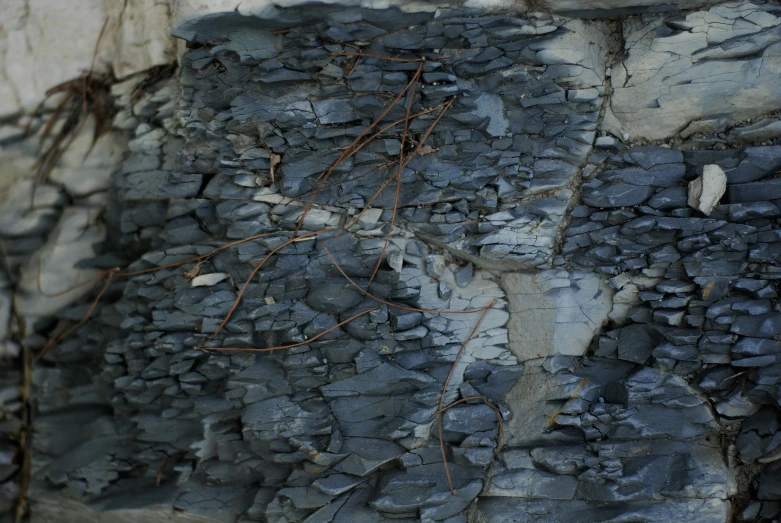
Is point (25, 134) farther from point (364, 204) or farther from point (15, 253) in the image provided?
point (364, 204)

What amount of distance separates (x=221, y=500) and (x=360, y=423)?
2.74 feet

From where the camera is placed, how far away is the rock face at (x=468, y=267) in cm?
295

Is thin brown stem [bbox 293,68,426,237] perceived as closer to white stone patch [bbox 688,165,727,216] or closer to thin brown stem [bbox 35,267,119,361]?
thin brown stem [bbox 35,267,119,361]

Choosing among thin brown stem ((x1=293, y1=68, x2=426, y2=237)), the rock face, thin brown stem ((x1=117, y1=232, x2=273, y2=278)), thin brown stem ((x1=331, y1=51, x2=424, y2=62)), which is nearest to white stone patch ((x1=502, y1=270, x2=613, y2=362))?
the rock face

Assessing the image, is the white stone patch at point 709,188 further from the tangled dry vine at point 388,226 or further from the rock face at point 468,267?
the tangled dry vine at point 388,226

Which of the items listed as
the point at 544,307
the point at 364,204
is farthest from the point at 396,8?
the point at 544,307

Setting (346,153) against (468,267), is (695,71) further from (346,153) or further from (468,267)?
(346,153)

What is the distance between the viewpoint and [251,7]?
9.80 feet

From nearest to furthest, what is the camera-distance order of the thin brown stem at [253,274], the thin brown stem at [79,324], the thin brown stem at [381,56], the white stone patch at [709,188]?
1. the white stone patch at [709,188]
2. the thin brown stem at [381,56]
3. the thin brown stem at [253,274]
4. the thin brown stem at [79,324]

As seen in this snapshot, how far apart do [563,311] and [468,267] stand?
1.61ft

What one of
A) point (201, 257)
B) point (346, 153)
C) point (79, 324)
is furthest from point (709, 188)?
point (79, 324)

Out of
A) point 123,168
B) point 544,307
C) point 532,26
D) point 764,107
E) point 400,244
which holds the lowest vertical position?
point 544,307

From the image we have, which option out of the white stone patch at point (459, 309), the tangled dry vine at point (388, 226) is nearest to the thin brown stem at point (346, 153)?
the tangled dry vine at point (388, 226)

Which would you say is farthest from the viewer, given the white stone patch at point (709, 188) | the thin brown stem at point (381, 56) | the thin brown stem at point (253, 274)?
the thin brown stem at point (253, 274)
